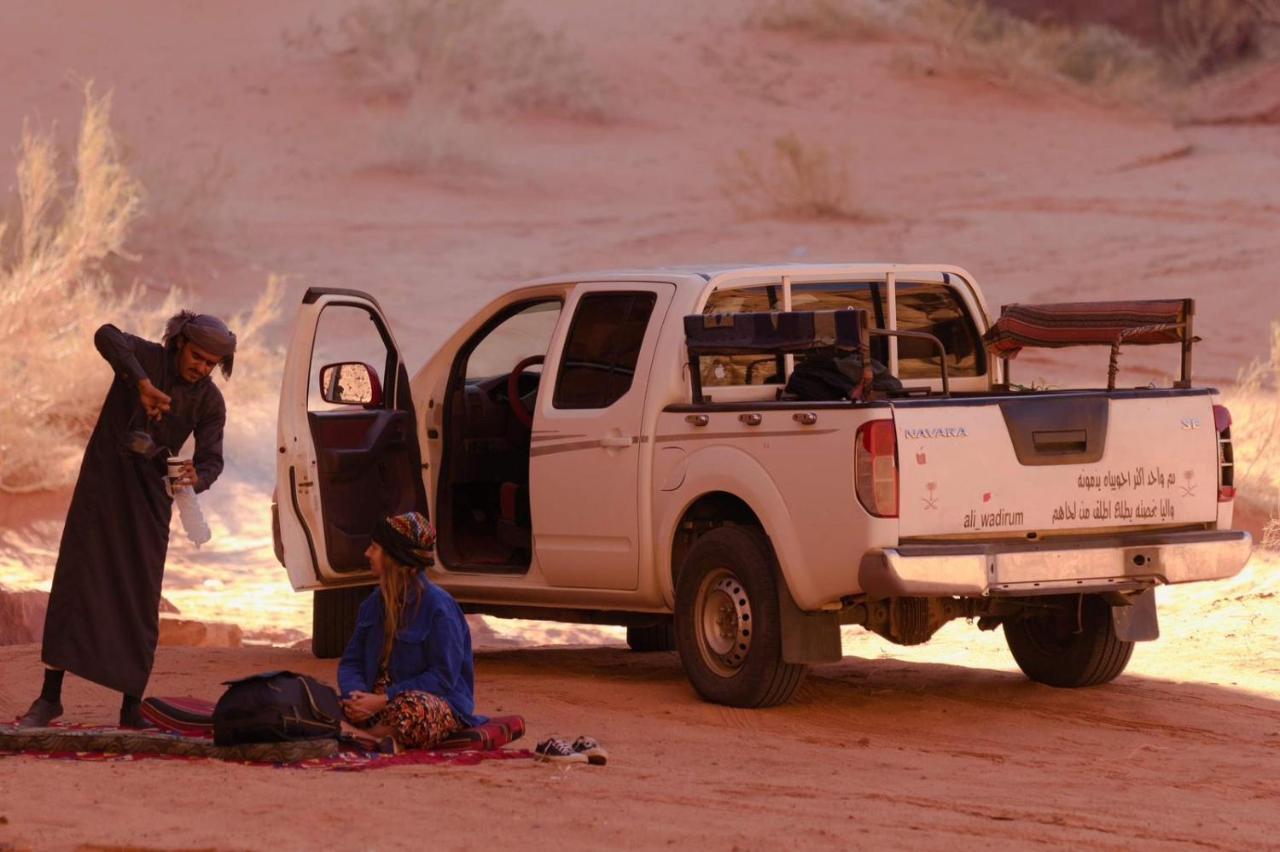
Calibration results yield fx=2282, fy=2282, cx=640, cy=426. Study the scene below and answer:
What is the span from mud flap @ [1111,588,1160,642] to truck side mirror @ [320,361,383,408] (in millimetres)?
3614

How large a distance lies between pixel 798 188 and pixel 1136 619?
68.8 ft

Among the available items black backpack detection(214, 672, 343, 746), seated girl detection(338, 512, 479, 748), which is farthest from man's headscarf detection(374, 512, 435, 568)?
black backpack detection(214, 672, 343, 746)

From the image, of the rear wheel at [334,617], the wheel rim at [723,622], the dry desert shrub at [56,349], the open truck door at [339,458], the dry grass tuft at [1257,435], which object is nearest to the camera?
the wheel rim at [723,622]

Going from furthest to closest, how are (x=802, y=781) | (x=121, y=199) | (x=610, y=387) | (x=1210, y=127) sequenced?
(x=1210, y=127), (x=121, y=199), (x=610, y=387), (x=802, y=781)

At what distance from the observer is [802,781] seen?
8.00m

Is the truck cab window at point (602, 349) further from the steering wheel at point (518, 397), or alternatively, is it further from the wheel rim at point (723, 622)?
the wheel rim at point (723, 622)

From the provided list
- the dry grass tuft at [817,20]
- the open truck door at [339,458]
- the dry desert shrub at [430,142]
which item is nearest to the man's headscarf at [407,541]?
the open truck door at [339,458]

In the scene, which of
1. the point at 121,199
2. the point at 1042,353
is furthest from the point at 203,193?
the point at 1042,353

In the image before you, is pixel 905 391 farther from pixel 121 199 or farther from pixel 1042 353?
pixel 121 199

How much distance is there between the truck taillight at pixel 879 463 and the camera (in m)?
8.98

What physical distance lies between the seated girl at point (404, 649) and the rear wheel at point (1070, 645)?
126 inches

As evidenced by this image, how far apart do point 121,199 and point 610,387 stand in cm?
1792

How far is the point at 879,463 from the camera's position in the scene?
8.99 m

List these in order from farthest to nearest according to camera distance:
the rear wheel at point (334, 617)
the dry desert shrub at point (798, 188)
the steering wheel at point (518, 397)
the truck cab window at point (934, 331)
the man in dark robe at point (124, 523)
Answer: the dry desert shrub at point (798, 188), the rear wheel at point (334, 617), the steering wheel at point (518, 397), the truck cab window at point (934, 331), the man in dark robe at point (124, 523)
